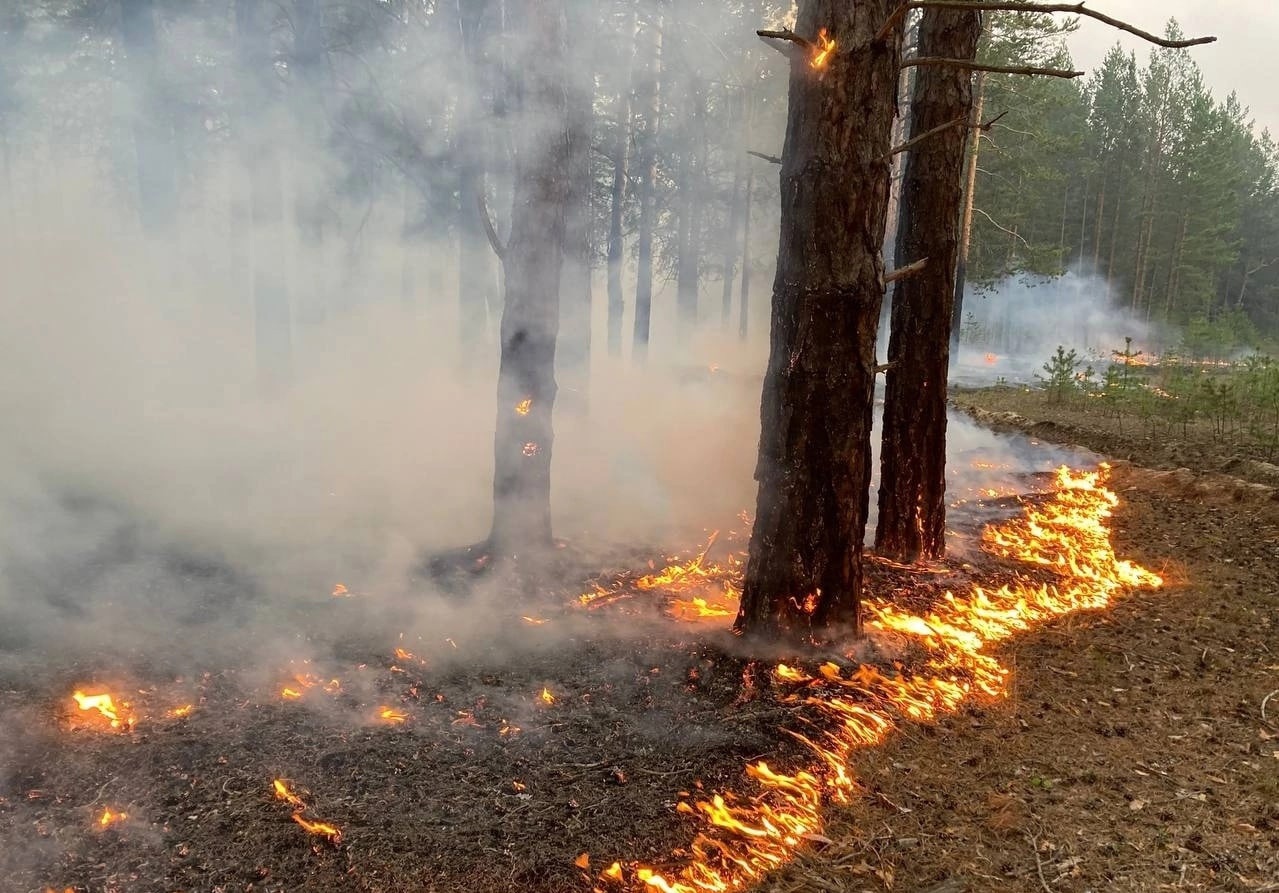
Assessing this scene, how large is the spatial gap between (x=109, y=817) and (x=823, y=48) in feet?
15.8

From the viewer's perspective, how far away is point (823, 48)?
13.2 feet

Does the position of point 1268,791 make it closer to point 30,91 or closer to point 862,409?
point 862,409

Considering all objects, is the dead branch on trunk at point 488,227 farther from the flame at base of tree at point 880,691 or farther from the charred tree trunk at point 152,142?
the charred tree trunk at point 152,142

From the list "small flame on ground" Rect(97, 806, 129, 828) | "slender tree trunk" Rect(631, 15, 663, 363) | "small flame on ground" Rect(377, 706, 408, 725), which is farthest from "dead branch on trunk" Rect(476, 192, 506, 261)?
"slender tree trunk" Rect(631, 15, 663, 363)

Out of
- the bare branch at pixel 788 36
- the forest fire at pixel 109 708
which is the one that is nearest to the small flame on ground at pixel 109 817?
the forest fire at pixel 109 708

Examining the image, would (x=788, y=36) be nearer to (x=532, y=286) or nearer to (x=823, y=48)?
(x=823, y=48)

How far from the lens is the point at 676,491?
853 centimetres

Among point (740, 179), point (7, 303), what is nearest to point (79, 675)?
point (7, 303)

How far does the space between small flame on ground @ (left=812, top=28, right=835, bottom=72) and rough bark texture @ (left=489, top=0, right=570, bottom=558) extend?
7.10 ft

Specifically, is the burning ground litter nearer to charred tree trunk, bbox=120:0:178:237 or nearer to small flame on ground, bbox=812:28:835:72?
small flame on ground, bbox=812:28:835:72

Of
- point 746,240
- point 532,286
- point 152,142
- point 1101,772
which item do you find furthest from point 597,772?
point 746,240

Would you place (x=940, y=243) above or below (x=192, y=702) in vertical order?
above

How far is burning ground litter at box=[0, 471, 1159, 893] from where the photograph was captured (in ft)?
9.03

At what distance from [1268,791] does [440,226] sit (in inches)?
678
